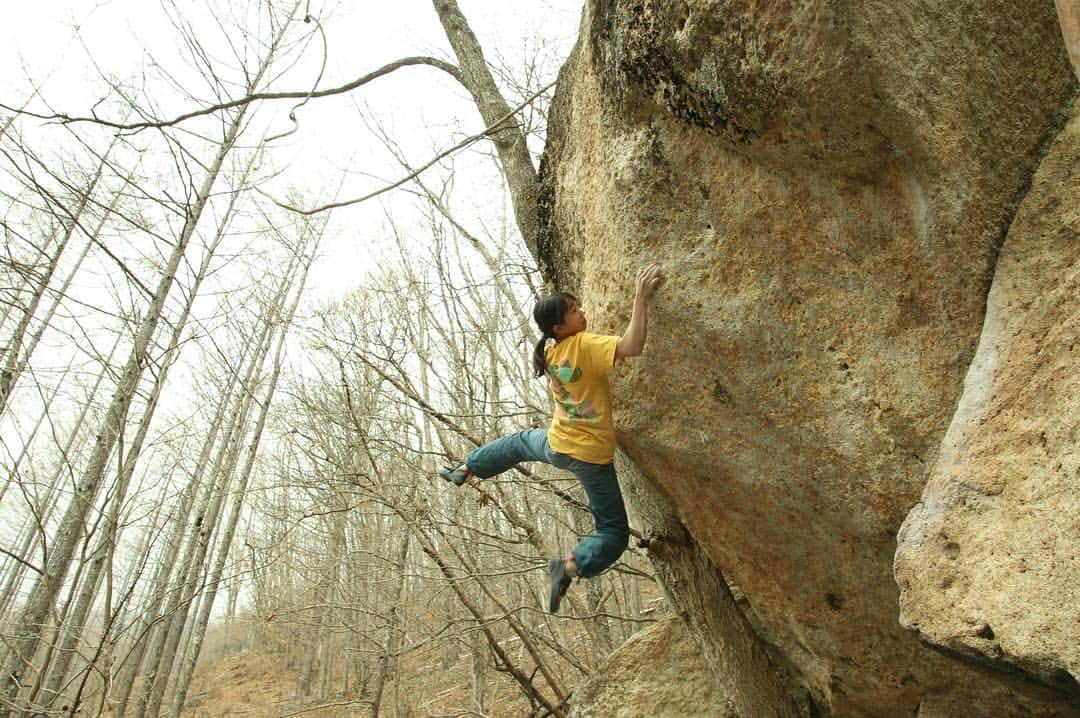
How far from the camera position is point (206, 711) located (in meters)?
16.4

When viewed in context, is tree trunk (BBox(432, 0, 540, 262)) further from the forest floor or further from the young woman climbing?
the forest floor

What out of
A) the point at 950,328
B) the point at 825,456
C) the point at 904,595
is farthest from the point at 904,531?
the point at 950,328

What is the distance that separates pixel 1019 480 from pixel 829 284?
0.92 meters

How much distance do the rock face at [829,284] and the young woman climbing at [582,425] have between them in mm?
110

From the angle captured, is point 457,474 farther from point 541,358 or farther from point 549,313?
point 549,313

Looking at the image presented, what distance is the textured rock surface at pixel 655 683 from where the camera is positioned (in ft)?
11.5

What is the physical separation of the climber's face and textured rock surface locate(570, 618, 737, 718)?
2.00 metres

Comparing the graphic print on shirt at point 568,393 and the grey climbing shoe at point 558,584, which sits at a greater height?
the graphic print on shirt at point 568,393

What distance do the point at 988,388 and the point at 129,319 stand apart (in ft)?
11.1

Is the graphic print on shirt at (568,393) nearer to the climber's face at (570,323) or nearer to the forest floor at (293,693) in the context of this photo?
the climber's face at (570,323)

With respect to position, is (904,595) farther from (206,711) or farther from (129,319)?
(206,711)

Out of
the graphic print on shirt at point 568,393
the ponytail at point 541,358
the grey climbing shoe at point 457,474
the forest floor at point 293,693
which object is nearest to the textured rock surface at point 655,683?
the grey climbing shoe at point 457,474

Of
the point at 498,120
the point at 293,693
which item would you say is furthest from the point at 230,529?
the point at 498,120

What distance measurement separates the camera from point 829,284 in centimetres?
236
